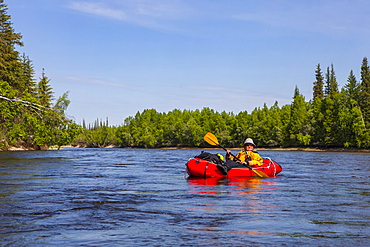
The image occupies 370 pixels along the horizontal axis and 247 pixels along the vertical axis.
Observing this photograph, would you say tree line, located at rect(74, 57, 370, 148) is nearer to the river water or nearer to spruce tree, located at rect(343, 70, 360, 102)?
spruce tree, located at rect(343, 70, 360, 102)

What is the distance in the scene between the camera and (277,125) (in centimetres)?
11375

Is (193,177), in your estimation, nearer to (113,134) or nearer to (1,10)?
(1,10)

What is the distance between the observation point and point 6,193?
40.7ft

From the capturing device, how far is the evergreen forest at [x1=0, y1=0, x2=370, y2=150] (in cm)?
3176

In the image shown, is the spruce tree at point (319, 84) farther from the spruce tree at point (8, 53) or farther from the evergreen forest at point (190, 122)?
the spruce tree at point (8, 53)

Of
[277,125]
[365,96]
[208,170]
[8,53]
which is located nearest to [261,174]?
[208,170]

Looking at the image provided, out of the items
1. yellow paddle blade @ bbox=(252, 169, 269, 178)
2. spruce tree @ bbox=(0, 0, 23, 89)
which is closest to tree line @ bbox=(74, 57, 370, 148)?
spruce tree @ bbox=(0, 0, 23, 89)

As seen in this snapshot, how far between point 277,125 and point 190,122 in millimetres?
30302

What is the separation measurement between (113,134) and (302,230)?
515 ft

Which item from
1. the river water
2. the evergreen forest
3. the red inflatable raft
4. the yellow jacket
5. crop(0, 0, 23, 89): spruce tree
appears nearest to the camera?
the river water

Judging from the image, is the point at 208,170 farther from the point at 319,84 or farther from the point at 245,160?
the point at 319,84

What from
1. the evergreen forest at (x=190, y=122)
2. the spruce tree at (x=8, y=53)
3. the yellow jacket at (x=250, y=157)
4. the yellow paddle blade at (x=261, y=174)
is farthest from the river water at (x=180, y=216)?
the spruce tree at (x=8, y=53)

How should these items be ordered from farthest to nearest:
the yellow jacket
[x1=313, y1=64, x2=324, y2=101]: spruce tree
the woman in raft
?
[x1=313, y1=64, x2=324, y2=101]: spruce tree
the yellow jacket
the woman in raft

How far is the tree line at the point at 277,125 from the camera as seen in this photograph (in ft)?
288
